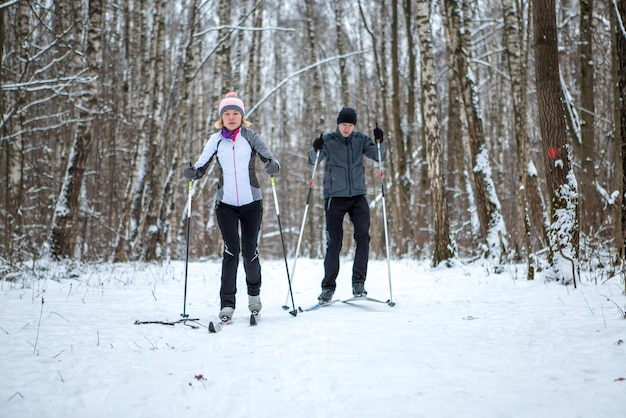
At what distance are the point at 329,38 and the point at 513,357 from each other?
2193 cm

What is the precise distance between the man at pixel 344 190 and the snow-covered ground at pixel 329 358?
0.45 meters

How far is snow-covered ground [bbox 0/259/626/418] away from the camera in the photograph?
2.34m

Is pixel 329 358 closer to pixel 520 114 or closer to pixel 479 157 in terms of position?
pixel 479 157

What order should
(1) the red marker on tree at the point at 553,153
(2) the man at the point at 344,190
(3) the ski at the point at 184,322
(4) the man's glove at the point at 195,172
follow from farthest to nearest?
(2) the man at the point at 344,190
(1) the red marker on tree at the point at 553,153
(4) the man's glove at the point at 195,172
(3) the ski at the point at 184,322

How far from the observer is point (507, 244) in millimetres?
8875

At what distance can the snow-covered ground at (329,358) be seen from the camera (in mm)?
2344

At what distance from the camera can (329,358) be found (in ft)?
9.98

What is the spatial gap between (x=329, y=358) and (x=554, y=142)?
393cm

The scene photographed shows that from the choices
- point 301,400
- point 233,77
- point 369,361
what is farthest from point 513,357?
point 233,77

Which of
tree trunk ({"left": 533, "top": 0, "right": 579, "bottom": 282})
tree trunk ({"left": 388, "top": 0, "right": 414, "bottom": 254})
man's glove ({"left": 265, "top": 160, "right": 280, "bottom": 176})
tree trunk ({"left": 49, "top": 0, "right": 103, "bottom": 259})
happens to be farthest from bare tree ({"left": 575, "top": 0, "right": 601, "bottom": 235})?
tree trunk ({"left": 49, "top": 0, "right": 103, "bottom": 259})

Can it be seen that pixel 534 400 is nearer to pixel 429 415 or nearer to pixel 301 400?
pixel 429 415

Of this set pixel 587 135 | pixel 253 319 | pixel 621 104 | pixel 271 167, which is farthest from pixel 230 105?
pixel 587 135

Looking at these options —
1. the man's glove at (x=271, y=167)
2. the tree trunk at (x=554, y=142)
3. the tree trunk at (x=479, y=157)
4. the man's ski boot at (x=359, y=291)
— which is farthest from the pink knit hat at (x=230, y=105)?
the tree trunk at (x=479, y=157)

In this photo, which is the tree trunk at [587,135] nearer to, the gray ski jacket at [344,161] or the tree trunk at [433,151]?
the tree trunk at [433,151]
